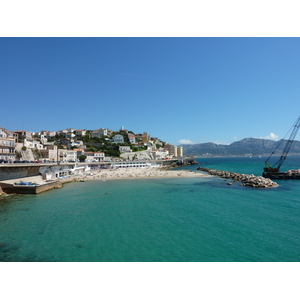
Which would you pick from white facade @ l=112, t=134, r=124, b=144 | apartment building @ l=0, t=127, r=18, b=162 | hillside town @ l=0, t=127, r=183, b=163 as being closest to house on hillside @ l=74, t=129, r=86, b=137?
hillside town @ l=0, t=127, r=183, b=163

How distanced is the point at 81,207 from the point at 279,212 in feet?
57.2

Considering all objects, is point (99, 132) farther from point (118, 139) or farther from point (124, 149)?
point (124, 149)

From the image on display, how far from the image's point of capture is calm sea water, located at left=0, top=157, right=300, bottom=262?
868 centimetres

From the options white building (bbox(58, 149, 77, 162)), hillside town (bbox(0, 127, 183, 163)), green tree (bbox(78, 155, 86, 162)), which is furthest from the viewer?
green tree (bbox(78, 155, 86, 162))

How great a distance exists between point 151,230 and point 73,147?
224ft

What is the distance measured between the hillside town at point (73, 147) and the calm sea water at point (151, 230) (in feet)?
96.7

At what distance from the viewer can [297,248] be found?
9.27 meters

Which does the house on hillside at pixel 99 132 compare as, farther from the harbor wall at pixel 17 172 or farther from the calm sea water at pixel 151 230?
the calm sea water at pixel 151 230

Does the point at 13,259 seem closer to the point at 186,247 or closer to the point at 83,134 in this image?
the point at 186,247

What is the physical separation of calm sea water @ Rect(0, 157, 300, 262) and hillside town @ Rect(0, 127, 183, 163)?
96.7 feet

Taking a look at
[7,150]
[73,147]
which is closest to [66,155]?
[73,147]

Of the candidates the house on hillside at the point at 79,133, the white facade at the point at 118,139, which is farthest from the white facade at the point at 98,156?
the house on hillside at the point at 79,133

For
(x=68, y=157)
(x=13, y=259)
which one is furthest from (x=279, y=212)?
(x=68, y=157)

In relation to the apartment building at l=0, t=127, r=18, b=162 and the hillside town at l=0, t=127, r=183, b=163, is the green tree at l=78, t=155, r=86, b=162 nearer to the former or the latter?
the hillside town at l=0, t=127, r=183, b=163
